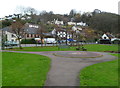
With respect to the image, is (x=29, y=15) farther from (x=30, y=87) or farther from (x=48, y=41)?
(x=30, y=87)

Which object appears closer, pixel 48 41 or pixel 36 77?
pixel 36 77

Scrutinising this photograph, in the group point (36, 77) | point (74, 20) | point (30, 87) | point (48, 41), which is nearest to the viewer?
point (30, 87)

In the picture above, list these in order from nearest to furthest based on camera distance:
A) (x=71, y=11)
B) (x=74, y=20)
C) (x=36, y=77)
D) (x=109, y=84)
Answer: (x=109, y=84) < (x=36, y=77) < (x=74, y=20) < (x=71, y=11)

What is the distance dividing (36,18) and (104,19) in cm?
4473

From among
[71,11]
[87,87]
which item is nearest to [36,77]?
[87,87]

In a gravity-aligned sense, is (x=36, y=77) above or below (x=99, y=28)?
below

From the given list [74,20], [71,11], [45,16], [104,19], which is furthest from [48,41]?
[71,11]

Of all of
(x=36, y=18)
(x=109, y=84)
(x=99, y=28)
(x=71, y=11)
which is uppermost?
(x=71, y=11)

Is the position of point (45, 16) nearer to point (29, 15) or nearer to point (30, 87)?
point (29, 15)

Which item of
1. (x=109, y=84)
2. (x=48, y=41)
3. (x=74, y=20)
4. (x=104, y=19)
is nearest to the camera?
(x=109, y=84)

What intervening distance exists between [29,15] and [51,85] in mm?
95888

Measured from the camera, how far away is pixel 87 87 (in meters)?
6.75

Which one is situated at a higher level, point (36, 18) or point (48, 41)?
point (36, 18)

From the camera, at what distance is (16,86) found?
680cm
